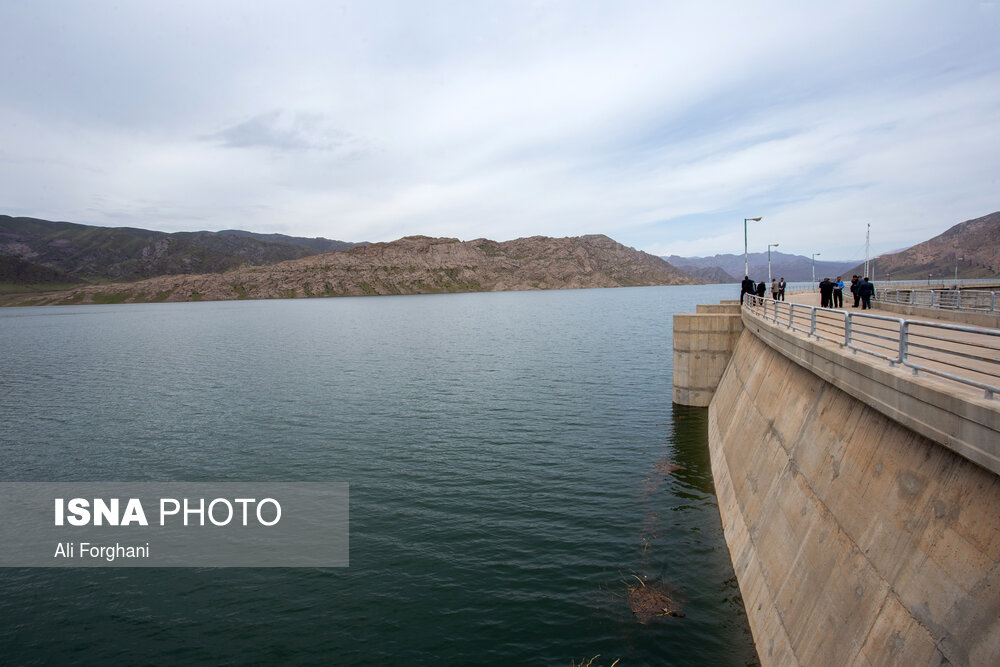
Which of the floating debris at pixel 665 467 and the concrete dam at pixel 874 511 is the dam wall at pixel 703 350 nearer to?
the floating debris at pixel 665 467

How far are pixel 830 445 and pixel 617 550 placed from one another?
22.0ft

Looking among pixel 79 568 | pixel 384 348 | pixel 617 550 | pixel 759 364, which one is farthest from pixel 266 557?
pixel 384 348

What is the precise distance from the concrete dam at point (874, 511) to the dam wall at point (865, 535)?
0.8 inches

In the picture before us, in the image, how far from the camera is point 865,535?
25.5ft

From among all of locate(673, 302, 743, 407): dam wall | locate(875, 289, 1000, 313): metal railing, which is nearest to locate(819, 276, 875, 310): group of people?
locate(875, 289, 1000, 313): metal railing

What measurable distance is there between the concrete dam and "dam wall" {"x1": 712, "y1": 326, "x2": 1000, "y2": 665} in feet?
0.07

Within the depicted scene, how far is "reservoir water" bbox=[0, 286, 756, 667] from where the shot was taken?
1162cm

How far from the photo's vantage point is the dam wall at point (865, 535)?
19.2ft

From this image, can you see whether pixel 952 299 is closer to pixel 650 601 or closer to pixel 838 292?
pixel 838 292

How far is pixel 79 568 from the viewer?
15039 millimetres

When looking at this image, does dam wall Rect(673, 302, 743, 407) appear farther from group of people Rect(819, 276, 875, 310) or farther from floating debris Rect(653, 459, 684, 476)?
floating debris Rect(653, 459, 684, 476)

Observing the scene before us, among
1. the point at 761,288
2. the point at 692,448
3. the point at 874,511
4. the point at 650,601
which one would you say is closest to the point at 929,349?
the point at 874,511

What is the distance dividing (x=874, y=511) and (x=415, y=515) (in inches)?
510

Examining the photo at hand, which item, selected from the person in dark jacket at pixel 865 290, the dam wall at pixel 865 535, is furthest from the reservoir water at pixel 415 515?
the person in dark jacket at pixel 865 290
